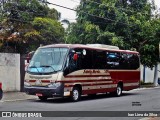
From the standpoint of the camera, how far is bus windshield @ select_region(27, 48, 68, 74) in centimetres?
1789

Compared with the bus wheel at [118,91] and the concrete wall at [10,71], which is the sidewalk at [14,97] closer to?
the concrete wall at [10,71]

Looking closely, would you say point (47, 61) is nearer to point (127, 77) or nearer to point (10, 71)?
point (10, 71)

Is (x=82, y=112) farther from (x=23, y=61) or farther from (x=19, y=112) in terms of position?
(x=23, y=61)

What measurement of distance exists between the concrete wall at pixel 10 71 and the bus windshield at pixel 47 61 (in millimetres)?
4663

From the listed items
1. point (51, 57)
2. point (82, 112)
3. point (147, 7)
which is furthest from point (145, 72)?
point (82, 112)

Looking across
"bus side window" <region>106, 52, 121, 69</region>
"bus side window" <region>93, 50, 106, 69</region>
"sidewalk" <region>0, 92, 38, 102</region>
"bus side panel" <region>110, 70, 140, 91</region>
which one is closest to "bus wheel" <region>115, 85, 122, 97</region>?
"bus side panel" <region>110, 70, 140, 91</region>

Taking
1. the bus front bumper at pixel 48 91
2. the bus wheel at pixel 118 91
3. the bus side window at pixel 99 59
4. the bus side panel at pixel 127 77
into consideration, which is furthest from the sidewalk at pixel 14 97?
the bus wheel at pixel 118 91

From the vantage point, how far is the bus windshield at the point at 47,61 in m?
17.9

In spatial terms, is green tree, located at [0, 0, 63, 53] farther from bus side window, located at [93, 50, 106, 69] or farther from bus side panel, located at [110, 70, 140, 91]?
bus side window, located at [93, 50, 106, 69]

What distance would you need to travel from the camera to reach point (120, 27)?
110 ft

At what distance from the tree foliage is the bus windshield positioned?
13560 millimetres

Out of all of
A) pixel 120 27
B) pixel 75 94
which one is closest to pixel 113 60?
pixel 75 94

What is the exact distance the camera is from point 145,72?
4244 cm

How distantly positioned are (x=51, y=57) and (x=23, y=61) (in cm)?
626
